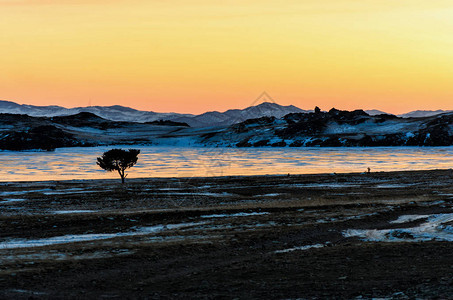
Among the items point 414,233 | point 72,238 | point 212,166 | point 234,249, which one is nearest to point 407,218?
point 414,233

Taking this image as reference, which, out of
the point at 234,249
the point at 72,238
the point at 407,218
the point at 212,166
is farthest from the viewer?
the point at 212,166

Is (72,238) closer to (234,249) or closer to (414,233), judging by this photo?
(234,249)

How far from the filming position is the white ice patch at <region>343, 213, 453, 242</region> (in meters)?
21.8

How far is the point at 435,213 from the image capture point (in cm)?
2984

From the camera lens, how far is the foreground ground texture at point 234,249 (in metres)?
14.2

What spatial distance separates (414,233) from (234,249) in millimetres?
8295

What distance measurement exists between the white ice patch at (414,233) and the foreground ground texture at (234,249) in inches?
1.7

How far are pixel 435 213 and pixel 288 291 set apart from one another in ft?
62.2

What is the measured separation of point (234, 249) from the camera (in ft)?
65.6

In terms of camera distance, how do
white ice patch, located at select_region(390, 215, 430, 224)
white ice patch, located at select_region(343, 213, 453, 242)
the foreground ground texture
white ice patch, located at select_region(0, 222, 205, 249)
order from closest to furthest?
the foreground ground texture < white ice patch, located at select_region(0, 222, 205, 249) < white ice patch, located at select_region(343, 213, 453, 242) < white ice patch, located at select_region(390, 215, 430, 224)

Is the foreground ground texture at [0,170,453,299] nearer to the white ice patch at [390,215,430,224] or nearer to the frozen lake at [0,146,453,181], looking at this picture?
the white ice patch at [390,215,430,224]

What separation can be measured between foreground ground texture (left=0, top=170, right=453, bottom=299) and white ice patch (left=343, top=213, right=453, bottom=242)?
0.04 metres

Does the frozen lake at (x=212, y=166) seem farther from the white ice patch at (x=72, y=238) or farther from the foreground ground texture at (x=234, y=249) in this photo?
the white ice patch at (x=72, y=238)

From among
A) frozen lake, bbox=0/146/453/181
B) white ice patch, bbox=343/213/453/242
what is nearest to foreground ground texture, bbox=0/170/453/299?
white ice patch, bbox=343/213/453/242
